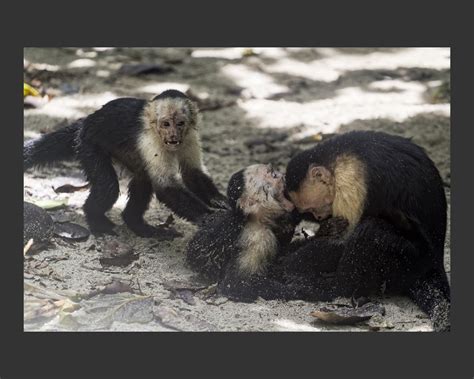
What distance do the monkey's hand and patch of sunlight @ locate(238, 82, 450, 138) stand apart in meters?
1.89

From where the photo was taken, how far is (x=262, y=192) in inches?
220

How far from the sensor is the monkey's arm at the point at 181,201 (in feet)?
19.9

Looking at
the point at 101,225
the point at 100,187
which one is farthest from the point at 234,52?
the point at 101,225

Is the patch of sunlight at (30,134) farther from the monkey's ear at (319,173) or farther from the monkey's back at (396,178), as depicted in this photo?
the monkey's ear at (319,173)

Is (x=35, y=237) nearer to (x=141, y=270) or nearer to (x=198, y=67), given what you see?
(x=141, y=270)

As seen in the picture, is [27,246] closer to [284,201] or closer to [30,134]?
[30,134]

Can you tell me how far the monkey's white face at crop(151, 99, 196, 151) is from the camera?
588 cm

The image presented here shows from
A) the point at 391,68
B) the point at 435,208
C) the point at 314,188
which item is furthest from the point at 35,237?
the point at 391,68

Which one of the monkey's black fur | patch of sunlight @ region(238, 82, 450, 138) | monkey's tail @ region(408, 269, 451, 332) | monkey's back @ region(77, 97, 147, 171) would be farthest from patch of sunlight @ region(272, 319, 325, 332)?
patch of sunlight @ region(238, 82, 450, 138)

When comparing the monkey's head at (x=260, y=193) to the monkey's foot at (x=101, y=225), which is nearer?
the monkey's head at (x=260, y=193)

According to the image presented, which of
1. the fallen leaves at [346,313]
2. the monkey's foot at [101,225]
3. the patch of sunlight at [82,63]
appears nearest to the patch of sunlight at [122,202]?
the monkey's foot at [101,225]

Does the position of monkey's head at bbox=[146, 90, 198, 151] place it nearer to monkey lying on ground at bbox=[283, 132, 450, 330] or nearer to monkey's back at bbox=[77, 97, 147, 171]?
monkey's back at bbox=[77, 97, 147, 171]

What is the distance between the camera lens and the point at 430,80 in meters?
7.21

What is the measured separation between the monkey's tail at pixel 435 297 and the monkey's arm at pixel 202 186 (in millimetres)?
1631
